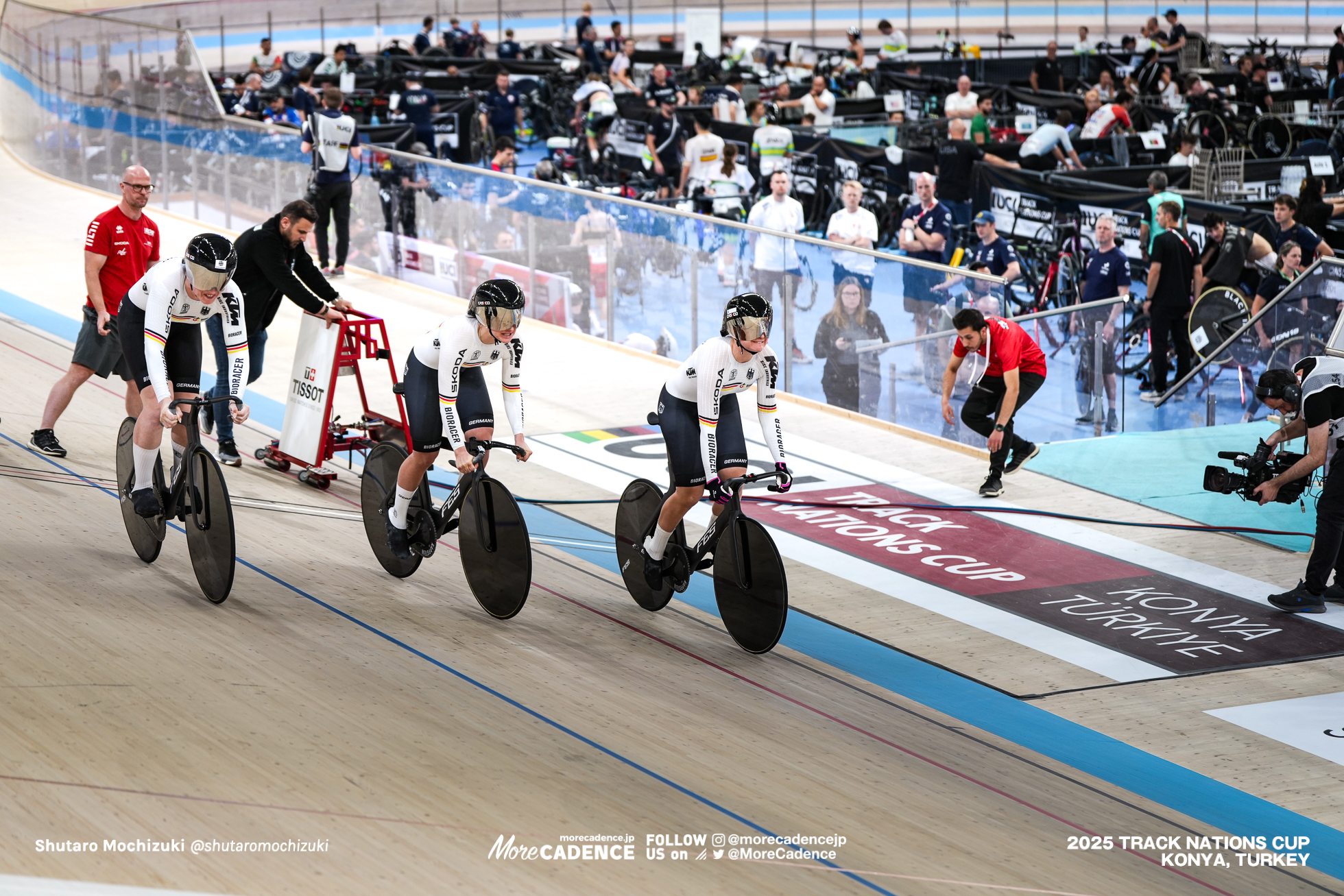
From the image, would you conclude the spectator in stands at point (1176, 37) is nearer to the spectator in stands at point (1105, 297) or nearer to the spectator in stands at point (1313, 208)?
the spectator in stands at point (1313, 208)

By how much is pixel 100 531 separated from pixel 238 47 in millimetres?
28957

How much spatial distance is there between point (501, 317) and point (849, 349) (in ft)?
16.5

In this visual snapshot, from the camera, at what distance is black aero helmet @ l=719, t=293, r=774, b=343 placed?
6145 mm

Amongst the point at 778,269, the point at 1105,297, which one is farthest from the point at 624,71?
the point at 778,269

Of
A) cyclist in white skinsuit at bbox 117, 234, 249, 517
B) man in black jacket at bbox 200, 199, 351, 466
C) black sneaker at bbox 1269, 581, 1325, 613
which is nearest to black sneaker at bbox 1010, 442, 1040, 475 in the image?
black sneaker at bbox 1269, 581, 1325, 613

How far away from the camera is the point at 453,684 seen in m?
5.93

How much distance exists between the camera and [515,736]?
544 cm

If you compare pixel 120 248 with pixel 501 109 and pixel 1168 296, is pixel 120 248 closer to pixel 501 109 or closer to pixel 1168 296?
pixel 1168 296

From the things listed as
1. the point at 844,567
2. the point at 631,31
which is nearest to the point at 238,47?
the point at 631,31

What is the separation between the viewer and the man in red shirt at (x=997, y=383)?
29.5 ft

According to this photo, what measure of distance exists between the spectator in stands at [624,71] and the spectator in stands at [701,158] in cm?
825

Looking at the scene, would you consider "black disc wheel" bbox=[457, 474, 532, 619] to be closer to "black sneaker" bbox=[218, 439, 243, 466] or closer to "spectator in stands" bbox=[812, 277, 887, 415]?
"black sneaker" bbox=[218, 439, 243, 466]

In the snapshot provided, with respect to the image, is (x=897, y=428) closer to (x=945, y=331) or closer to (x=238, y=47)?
(x=945, y=331)

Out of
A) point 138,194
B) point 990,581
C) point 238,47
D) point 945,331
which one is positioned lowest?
point 990,581
